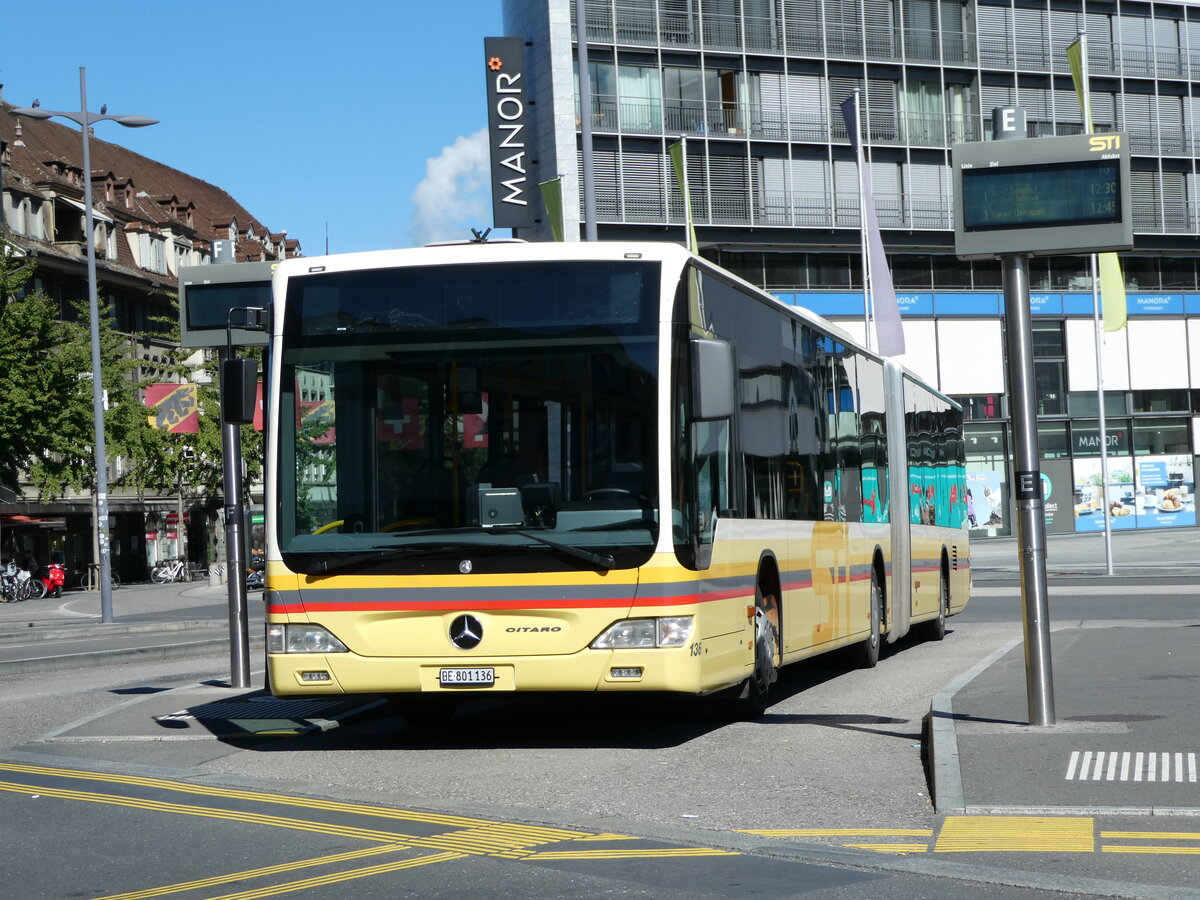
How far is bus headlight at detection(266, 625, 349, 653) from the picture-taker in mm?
10523

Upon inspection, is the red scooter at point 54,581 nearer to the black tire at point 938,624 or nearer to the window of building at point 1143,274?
the window of building at point 1143,274

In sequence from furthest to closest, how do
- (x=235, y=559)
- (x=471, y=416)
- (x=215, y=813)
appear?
1. (x=235, y=559)
2. (x=471, y=416)
3. (x=215, y=813)

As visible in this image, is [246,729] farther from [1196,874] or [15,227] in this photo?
[15,227]

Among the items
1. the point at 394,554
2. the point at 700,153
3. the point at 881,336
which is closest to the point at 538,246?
the point at 394,554

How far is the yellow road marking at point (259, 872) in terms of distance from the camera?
6.56m

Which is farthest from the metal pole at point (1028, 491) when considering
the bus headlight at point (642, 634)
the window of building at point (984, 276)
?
the window of building at point (984, 276)

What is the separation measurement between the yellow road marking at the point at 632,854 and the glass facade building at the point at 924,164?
43385mm

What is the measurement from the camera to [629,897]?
6.26m

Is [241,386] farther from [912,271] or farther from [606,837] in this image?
[912,271]

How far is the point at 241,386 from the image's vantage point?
10.9 metres

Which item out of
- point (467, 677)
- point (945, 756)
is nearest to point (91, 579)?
point (467, 677)

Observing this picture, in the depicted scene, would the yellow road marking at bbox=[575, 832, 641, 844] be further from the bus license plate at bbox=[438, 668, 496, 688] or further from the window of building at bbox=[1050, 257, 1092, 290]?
the window of building at bbox=[1050, 257, 1092, 290]

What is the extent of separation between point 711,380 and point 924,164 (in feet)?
158

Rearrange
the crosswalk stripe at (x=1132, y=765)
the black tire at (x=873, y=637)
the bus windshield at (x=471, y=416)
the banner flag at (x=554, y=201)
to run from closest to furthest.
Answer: the crosswalk stripe at (x=1132, y=765)
the bus windshield at (x=471, y=416)
the black tire at (x=873, y=637)
the banner flag at (x=554, y=201)
